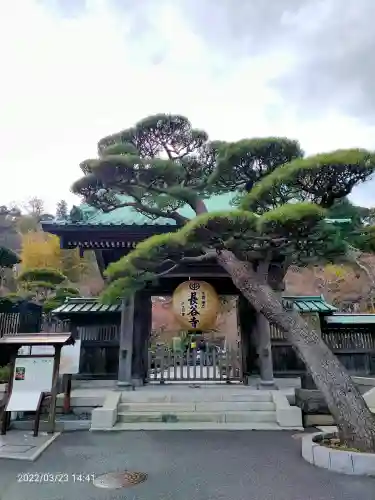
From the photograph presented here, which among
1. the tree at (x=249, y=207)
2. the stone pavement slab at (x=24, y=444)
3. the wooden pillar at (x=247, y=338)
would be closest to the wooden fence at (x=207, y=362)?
the wooden pillar at (x=247, y=338)

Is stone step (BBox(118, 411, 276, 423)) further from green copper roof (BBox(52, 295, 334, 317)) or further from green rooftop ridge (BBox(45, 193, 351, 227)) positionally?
green rooftop ridge (BBox(45, 193, 351, 227))

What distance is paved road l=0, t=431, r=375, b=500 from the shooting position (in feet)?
13.8

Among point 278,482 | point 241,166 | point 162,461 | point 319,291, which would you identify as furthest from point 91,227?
point 319,291

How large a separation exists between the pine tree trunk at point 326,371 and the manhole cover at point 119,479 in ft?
9.45

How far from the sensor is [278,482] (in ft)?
15.0

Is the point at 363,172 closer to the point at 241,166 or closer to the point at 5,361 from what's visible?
the point at 241,166

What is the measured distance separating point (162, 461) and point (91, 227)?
592cm

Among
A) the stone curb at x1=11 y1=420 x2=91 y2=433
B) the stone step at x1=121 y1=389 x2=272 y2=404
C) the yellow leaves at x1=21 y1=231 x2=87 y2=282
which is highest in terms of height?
the yellow leaves at x1=21 y1=231 x2=87 y2=282

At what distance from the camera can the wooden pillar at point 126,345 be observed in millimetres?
9656

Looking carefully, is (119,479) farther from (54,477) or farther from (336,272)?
(336,272)

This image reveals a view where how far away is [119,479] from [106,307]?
6.92m

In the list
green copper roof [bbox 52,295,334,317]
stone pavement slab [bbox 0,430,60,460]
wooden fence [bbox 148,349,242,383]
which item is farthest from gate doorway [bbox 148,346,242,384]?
stone pavement slab [bbox 0,430,60,460]

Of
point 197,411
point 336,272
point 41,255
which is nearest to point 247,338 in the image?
point 197,411

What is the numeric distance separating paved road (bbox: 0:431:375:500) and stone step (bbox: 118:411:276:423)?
66 cm
